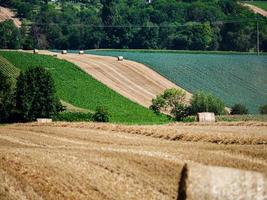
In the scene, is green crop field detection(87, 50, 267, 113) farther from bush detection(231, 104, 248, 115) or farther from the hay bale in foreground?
the hay bale in foreground

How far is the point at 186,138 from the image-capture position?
33.7 m

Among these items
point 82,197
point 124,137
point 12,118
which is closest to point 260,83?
point 12,118

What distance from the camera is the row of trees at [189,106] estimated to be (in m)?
69.3

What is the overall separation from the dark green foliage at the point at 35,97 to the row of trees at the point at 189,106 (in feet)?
33.1

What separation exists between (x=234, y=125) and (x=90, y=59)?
59973 millimetres

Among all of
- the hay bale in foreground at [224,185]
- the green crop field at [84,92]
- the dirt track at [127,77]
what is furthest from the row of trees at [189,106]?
the hay bale in foreground at [224,185]

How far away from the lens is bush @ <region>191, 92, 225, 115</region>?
69.2m

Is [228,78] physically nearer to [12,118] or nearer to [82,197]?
[12,118]

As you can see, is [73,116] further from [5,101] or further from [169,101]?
[169,101]

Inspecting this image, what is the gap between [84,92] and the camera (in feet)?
265

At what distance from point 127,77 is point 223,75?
12.1m

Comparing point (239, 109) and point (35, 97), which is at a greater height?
point (35, 97)

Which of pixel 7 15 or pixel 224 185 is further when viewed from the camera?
pixel 7 15

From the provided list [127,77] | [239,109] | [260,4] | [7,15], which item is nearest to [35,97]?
[239,109]
